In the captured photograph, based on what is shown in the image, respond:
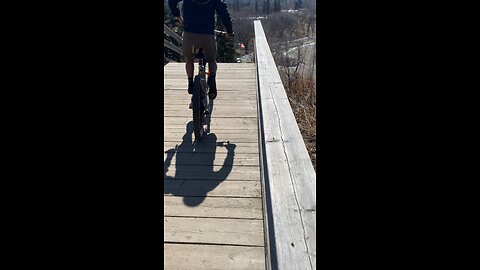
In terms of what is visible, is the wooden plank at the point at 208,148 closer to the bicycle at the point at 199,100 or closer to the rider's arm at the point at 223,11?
the bicycle at the point at 199,100

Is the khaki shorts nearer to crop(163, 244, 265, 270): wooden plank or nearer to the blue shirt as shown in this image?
the blue shirt

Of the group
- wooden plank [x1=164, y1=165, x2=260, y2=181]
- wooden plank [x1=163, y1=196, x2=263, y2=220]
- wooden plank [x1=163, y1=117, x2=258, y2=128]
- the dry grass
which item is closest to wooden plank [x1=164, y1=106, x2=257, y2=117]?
wooden plank [x1=163, y1=117, x2=258, y2=128]

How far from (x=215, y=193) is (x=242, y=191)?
183 mm

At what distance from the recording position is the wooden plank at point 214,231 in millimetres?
2477

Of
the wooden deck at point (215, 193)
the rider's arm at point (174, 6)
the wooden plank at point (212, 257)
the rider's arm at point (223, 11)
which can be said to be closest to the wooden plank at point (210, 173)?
the wooden deck at point (215, 193)

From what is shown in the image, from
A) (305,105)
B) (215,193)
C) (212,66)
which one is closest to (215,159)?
(215,193)

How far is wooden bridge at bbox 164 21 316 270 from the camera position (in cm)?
147
